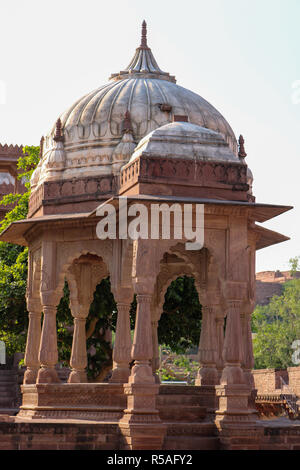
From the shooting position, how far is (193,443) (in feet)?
43.7

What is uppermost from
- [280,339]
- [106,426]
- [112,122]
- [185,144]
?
[112,122]

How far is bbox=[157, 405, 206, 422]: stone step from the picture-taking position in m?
14.4

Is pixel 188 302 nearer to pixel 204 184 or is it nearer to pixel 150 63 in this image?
pixel 150 63

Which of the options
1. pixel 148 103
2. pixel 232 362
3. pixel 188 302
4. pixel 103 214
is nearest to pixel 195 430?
pixel 232 362

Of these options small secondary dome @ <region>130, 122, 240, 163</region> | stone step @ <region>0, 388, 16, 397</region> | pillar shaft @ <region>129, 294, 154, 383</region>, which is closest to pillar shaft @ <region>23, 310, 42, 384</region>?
pillar shaft @ <region>129, 294, 154, 383</region>

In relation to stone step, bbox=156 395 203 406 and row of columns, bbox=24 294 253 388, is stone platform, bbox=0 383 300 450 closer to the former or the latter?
stone step, bbox=156 395 203 406

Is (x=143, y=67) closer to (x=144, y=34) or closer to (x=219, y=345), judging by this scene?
(x=144, y=34)

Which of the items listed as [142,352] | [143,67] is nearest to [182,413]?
[142,352]

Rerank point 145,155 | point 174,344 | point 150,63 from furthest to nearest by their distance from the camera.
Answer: point 174,344, point 150,63, point 145,155

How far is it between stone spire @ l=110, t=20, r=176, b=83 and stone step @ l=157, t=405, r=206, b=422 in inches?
280

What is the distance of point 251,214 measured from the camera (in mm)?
14961

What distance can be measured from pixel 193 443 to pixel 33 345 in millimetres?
4249

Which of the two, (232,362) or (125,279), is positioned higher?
(125,279)
